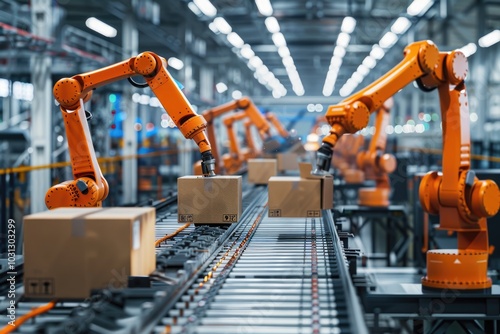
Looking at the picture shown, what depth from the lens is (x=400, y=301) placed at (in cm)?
606

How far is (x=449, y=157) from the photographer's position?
253 inches

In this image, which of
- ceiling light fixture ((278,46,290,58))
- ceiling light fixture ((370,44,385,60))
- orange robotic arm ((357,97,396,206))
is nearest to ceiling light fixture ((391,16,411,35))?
ceiling light fixture ((370,44,385,60))

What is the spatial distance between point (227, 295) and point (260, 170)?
856 cm

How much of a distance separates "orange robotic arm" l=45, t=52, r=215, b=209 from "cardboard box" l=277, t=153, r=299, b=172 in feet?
26.9

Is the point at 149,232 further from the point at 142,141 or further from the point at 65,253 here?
the point at 142,141

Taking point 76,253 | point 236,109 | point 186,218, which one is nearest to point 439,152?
point 236,109

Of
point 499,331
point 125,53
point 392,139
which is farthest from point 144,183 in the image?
point 499,331

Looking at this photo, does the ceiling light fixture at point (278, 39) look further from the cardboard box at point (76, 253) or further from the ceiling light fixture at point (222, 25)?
the cardboard box at point (76, 253)

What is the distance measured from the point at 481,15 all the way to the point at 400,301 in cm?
1494

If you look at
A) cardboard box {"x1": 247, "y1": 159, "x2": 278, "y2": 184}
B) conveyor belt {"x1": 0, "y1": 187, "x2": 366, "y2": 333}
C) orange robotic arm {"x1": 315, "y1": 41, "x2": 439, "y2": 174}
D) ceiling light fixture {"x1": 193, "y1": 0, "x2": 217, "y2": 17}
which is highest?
ceiling light fixture {"x1": 193, "y1": 0, "x2": 217, "y2": 17}

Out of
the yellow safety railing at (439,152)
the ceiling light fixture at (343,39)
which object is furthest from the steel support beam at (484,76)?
the ceiling light fixture at (343,39)

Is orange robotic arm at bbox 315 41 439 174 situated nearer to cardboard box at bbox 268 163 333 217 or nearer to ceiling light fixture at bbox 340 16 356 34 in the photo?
cardboard box at bbox 268 163 333 217

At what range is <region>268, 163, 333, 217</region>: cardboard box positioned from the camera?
7133 mm

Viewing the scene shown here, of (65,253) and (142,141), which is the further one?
(142,141)
